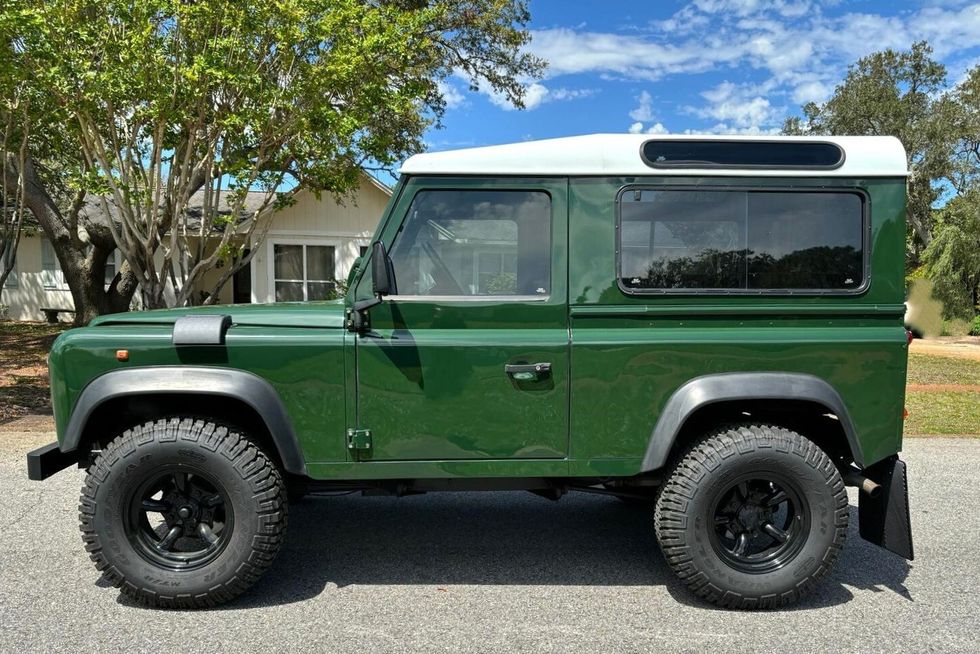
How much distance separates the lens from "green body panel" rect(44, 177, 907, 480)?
3092 millimetres

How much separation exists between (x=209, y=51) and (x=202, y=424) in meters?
6.44

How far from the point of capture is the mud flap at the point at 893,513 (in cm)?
313

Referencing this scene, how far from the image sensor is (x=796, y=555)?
3.16 metres

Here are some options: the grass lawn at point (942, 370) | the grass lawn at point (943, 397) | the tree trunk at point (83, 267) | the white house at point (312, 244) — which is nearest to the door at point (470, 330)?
the grass lawn at point (943, 397)

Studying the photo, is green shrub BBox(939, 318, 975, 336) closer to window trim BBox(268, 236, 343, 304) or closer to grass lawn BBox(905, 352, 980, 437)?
grass lawn BBox(905, 352, 980, 437)

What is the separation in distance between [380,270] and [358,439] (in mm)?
812

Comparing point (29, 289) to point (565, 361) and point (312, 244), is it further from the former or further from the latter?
point (565, 361)

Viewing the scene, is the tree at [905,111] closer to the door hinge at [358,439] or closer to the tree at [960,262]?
the tree at [960,262]

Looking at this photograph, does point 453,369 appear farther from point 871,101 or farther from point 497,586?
point 871,101

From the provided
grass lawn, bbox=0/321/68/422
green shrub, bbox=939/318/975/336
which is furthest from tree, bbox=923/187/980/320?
grass lawn, bbox=0/321/68/422

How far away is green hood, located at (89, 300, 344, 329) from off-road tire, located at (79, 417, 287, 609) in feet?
1.73

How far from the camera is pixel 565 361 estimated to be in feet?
10.2

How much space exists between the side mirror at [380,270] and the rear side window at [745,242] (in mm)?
1130

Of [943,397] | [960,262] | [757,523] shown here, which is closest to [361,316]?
[757,523]
